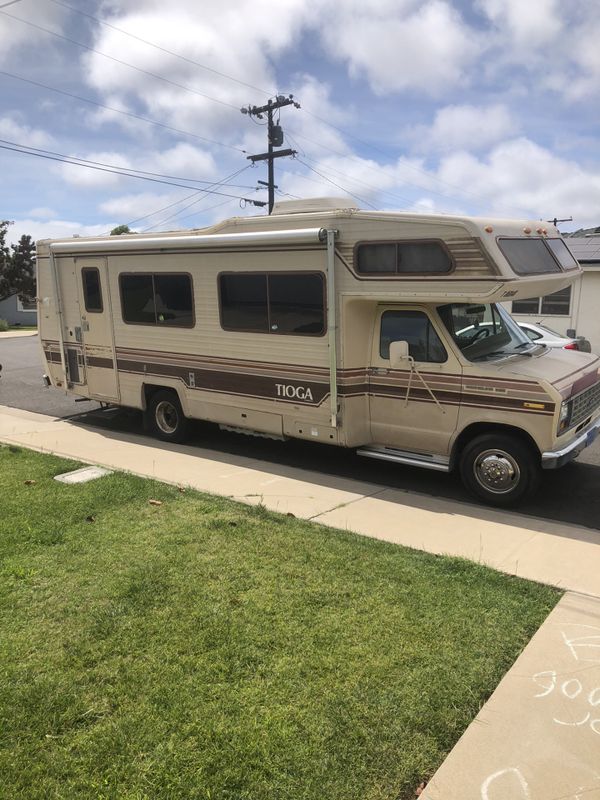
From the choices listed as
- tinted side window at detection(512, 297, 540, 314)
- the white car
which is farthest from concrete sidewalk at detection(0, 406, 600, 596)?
tinted side window at detection(512, 297, 540, 314)

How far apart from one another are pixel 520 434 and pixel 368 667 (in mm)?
3426

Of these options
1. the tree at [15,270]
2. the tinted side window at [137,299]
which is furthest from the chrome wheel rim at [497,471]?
the tree at [15,270]

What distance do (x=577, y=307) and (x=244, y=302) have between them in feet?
39.6

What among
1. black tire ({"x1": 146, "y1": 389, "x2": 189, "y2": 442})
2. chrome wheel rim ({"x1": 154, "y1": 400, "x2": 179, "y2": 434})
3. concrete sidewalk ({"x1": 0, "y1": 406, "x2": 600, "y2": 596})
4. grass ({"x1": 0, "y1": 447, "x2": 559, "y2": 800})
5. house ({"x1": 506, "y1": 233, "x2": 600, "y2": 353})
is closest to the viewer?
grass ({"x1": 0, "y1": 447, "x2": 559, "y2": 800})

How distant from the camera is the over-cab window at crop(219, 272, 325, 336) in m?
6.76

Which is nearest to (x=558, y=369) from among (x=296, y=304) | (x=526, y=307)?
(x=296, y=304)

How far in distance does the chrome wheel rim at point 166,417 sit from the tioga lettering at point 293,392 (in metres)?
2.03

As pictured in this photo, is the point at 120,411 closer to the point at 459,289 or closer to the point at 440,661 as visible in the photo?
the point at 459,289

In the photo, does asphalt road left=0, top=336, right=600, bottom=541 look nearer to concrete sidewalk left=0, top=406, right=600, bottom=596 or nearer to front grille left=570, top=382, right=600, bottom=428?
concrete sidewalk left=0, top=406, right=600, bottom=596

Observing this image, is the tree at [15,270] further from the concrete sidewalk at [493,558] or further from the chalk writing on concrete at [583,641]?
the chalk writing on concrete at [583,641]

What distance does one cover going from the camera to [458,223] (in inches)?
227

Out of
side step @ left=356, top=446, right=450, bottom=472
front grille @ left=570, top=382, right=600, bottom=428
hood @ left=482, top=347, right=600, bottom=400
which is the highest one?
hood @ left=482, top=347, right=600, bottom=400

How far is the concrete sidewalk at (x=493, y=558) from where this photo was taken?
2709mm

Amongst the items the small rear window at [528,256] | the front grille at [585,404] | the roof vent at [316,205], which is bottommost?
the front grille at [585,404]
